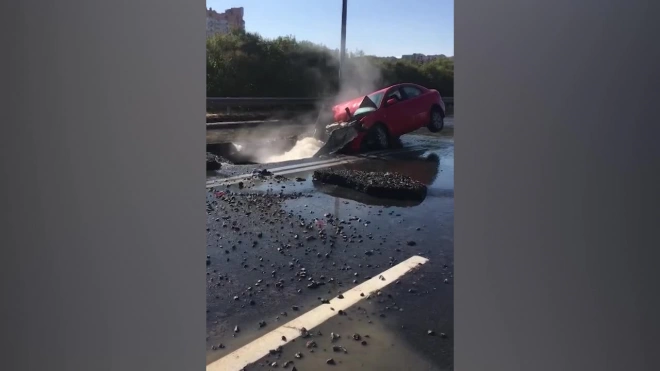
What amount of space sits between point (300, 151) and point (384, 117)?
114 cm

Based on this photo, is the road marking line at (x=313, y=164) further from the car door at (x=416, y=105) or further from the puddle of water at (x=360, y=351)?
the puddle of water at (x=360, y=351)

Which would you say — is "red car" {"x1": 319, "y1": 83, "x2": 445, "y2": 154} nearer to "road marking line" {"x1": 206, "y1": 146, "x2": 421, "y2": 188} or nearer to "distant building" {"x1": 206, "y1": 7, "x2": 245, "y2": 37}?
"road marking line" {"x1": 206, "y1": 146, "x2": 421, "y2": 188}

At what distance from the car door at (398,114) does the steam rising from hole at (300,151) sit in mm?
915

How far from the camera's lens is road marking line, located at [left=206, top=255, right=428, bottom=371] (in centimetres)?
177

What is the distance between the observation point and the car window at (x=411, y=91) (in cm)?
625

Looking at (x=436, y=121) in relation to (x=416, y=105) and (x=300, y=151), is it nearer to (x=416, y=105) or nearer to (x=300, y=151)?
(x=416, y=105)

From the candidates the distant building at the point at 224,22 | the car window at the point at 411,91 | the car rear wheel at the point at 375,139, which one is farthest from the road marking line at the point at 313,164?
the distant building at the point at 224,22

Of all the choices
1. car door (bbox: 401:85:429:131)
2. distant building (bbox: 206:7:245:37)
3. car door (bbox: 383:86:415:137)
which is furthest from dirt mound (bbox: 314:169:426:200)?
distant building (bbox: 206:7:245:37)
